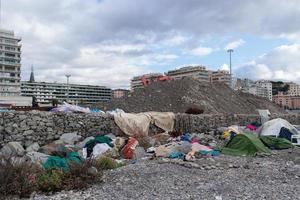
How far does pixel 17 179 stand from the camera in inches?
283

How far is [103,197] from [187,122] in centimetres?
1384

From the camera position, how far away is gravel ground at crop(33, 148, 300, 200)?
727 centimetres

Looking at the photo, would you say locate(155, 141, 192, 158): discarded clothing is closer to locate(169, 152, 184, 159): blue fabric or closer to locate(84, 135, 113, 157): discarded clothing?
locate(169, 152, 184, 159): blue fabric

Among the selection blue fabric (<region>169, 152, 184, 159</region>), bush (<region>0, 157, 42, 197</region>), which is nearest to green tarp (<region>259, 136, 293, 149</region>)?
blue fabric (<region>169, 152, 184, 159</region>)

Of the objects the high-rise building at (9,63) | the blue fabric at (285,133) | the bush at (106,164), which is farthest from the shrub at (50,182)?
the high-rise building at (9,63)

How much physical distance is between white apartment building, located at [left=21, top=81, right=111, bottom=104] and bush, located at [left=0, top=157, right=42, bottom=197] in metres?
75.7

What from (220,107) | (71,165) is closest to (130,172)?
(71,165)

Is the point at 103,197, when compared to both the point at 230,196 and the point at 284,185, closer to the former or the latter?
the point at 230,196

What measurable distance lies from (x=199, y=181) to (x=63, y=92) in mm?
95479

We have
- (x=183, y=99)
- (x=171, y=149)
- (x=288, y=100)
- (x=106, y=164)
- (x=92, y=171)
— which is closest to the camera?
(x=92, y=171)

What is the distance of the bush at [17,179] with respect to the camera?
23.0ft

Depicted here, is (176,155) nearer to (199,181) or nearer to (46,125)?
(199,181)

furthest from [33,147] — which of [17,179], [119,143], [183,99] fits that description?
→ [183,99]

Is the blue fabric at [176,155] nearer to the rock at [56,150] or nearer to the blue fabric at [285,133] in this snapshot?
the rock at [56,150]
